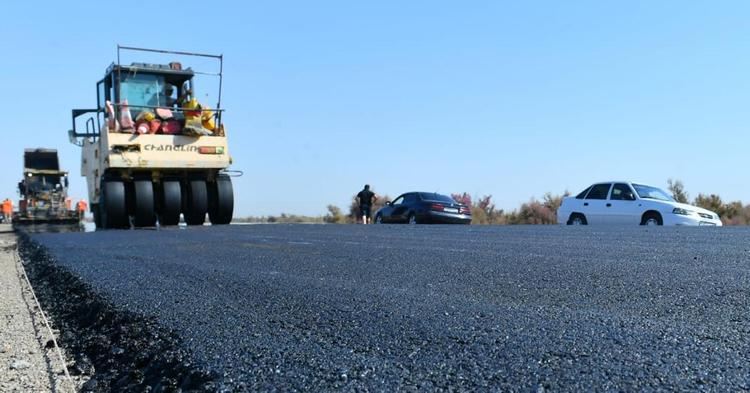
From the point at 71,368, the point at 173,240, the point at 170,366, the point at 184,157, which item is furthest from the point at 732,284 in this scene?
the point at 184,157

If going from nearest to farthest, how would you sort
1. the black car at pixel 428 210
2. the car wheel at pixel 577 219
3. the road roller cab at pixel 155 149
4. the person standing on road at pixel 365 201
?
the road roller cab at pixel 155 149, the car wheel at pixel 577 219, the black car at pixel 428 210, the person standing on road at pixel 365 201

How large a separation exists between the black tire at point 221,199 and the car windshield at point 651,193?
10.0 meters

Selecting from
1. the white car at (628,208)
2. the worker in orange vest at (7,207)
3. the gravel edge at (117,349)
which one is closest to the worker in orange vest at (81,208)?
the worker in orange vest at (7,207)

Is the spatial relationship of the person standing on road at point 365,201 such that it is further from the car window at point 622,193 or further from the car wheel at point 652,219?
the car wheel at point 652,219

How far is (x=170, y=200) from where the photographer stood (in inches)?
692

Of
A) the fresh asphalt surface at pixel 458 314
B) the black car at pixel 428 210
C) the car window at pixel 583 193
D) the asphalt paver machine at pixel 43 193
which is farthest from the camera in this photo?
the asphalt paver machine at pixel 43 193

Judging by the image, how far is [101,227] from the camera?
18516 mm

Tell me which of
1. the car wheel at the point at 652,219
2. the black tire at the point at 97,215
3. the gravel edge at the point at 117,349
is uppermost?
the black tire at the point at 97,215

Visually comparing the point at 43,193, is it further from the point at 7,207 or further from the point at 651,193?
the point at 651,193

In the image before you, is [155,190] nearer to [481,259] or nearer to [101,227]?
[101,227]

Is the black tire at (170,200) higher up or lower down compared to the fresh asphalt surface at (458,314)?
higher up

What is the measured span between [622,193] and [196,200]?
34.4 feet

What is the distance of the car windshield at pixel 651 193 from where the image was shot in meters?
18.3

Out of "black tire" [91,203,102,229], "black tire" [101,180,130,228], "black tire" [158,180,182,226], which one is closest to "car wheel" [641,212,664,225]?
"black tire" [158,180,182,226]
